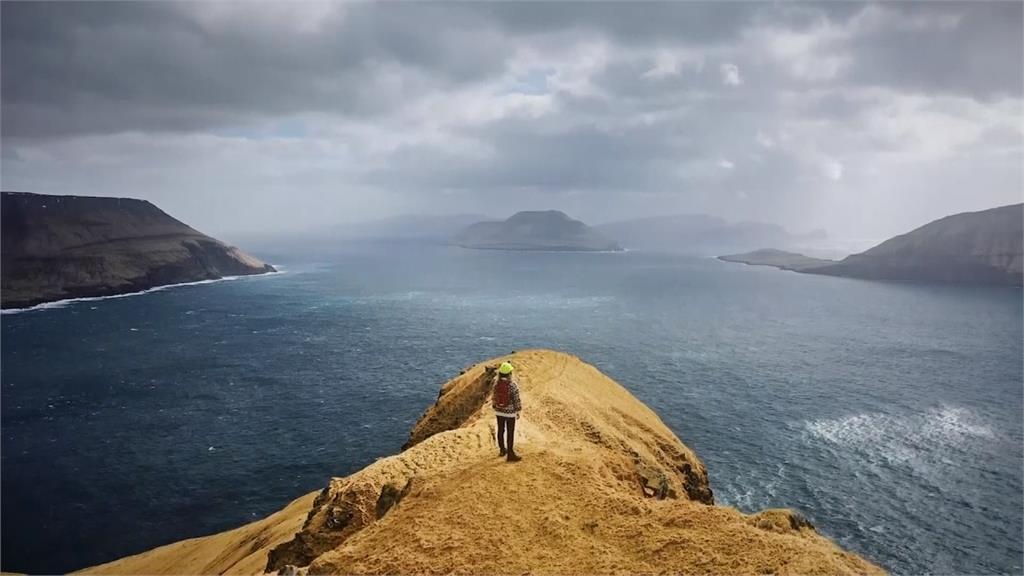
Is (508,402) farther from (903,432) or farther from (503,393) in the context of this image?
(903,432)

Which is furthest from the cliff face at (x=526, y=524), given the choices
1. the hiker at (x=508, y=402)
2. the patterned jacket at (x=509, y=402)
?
the patterned jacket at (x=509, y=402)

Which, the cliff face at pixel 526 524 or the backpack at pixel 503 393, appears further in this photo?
the backpack at pixel 503 393

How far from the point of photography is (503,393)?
21.5 m

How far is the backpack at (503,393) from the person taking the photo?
21.4 metres

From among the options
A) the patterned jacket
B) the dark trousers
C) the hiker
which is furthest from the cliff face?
the patterned jacket

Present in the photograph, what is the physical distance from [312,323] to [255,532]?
10406 centimetres

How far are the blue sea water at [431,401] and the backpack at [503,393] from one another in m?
41.1

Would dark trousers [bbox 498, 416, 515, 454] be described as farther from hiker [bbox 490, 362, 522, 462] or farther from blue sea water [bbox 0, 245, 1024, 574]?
blue sea water [bbox 0, 245, 1024, 574]

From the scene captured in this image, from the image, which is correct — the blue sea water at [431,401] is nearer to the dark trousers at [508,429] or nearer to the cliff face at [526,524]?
the cliff face at [526,524]

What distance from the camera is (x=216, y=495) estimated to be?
2217 inches

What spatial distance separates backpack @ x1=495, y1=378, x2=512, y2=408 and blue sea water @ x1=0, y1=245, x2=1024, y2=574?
41083 mm

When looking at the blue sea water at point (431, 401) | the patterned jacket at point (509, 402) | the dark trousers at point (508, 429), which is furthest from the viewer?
the blue sea water at point (431, 401)

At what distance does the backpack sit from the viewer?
2139cm

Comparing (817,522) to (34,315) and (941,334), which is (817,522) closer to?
(941,334)
